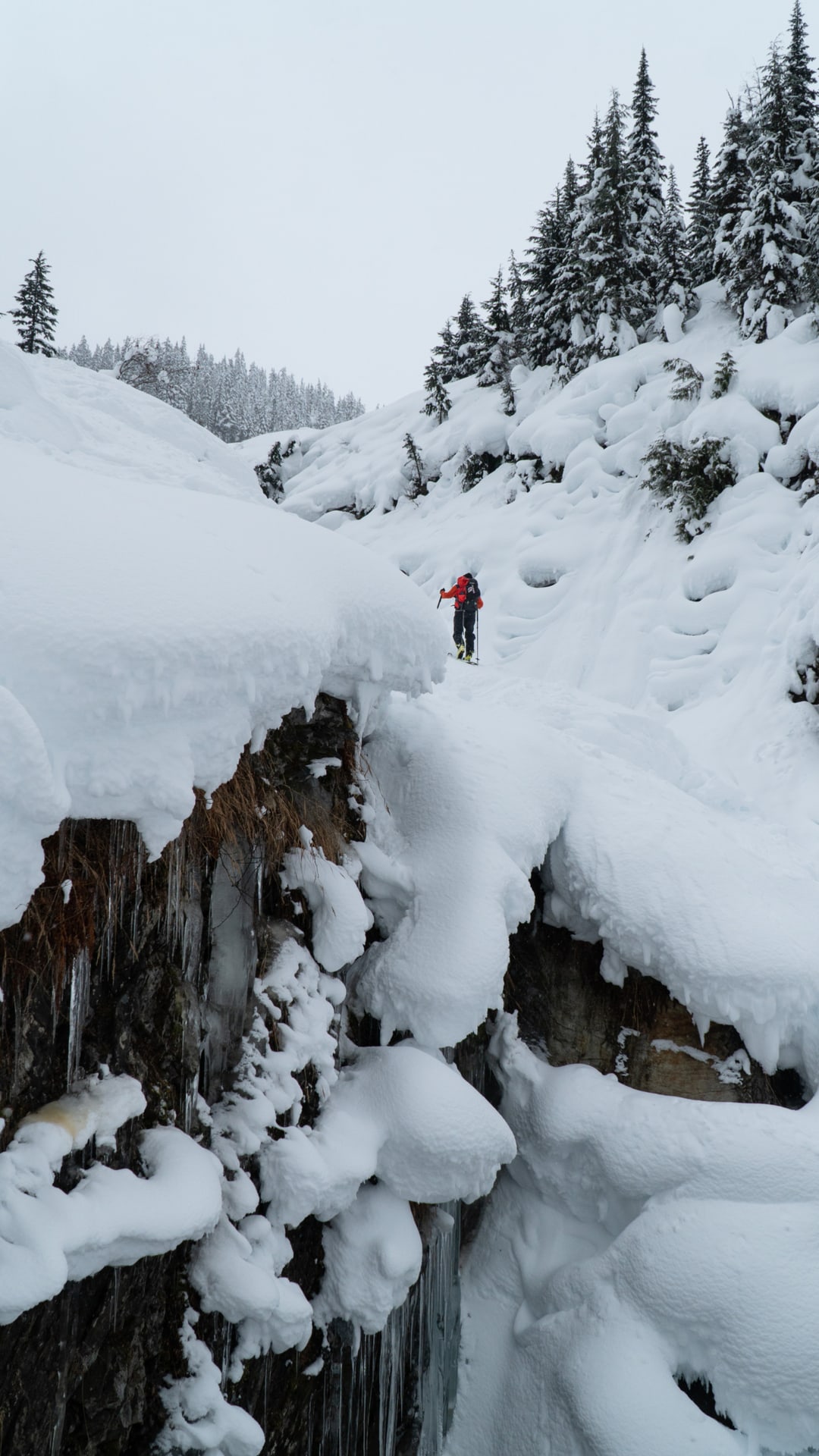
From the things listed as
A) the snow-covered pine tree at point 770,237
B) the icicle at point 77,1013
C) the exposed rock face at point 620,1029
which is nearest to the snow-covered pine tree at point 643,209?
the snow-covered pine tree at point 770,237

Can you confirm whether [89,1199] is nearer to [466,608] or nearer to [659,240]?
[466,608]

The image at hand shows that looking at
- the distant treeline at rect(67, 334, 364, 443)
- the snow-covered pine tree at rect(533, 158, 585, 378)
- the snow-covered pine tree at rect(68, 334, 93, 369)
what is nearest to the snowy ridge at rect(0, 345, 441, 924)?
the snow-covered pine tree at rect(533, 158, 585, 378)

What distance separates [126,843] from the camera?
2.43m

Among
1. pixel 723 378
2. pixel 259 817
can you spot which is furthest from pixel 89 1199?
pixel 723 378

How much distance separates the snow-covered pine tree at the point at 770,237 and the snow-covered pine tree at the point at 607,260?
325 cm

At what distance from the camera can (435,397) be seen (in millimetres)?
26406

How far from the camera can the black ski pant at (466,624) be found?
1205 centimetres

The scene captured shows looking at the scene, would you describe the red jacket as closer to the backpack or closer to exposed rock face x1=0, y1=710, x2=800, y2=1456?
the backpack

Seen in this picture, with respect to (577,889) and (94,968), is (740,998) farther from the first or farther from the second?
(94,968)

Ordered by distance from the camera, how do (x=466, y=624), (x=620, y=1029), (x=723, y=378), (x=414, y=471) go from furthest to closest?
(x=414, y=471)
(x=723, y=378)
(x=466, y=624)
(x=620, y=1029)

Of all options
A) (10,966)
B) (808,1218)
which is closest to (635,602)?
(808,1218)

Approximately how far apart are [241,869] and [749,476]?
1578 centimetres

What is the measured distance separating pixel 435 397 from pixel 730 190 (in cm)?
1021

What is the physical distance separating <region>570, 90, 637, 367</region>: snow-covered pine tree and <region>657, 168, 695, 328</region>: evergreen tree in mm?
982
